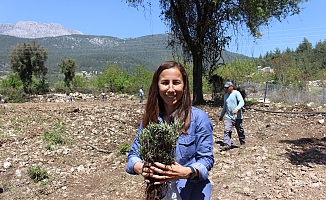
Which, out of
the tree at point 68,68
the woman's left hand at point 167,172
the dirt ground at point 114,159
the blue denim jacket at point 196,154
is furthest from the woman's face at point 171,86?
the tree at point 68,68

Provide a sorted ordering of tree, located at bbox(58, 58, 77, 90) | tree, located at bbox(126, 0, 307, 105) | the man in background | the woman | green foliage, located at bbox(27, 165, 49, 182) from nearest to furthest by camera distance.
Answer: the woman, green foliage, located at bbox(27, 165, 49, 182), the man in background, tree, located at bbox(126, 0, 307, 105), tree, located at bbox(58, 58, 77, 90)

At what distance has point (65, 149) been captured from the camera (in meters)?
6.99

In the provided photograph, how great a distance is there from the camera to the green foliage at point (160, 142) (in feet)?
5.35

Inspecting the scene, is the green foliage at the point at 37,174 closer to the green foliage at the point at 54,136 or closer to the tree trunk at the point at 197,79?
the green foliage at the point at 54,136

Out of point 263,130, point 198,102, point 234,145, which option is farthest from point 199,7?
point 234,145

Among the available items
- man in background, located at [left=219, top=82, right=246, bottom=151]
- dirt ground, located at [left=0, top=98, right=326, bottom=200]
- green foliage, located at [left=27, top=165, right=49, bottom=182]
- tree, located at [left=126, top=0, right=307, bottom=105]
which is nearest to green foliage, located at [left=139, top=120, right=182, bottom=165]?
dirt ground, located at [left=0, top=98, right=326, bottom=200]

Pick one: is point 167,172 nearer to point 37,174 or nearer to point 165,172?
point 165,172

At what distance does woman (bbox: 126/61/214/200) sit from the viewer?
1.72 m

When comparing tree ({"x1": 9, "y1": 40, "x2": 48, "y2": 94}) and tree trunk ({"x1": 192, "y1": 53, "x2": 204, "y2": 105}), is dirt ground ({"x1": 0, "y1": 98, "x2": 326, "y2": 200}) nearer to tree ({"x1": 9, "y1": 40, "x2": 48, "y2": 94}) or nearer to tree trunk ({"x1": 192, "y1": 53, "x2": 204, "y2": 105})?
tree trunk ({"x1": 192, "y1": 53, "x2": 204, "y2": 105})

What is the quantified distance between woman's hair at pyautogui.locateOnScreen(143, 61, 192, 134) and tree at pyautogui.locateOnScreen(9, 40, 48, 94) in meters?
49.2

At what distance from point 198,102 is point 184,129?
12.3 meters

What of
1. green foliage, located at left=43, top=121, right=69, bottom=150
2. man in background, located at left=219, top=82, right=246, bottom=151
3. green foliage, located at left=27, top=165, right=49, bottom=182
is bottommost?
green foliage, located at left=27, top=165, right=49, bottom=182

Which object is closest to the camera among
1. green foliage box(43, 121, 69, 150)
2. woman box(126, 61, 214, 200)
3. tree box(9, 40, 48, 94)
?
woman box(126, 61, 214, 200)

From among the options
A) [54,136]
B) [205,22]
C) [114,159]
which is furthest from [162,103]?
[205,22]
